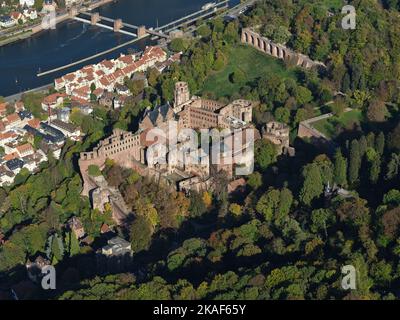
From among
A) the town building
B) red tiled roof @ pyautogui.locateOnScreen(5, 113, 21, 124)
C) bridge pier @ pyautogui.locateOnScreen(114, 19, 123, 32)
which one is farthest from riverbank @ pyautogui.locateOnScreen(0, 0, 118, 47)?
the town building

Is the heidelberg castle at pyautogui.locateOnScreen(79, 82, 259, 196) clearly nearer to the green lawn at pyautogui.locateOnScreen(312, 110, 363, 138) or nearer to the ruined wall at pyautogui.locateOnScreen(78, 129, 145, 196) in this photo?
the ruined wall at pyautogui.locateOnScreen(78, 129, 145, 196)

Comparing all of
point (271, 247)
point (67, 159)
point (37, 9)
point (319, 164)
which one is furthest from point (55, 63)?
point (271, 247)

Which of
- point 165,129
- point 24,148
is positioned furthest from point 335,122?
point 24,148

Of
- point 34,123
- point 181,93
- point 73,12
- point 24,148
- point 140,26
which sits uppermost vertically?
point 181,93

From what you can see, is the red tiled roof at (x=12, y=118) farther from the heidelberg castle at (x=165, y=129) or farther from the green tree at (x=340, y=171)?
the green tree at (x=340, y=171)

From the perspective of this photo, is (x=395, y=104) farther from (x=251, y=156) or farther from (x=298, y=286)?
(x=298, y=286)

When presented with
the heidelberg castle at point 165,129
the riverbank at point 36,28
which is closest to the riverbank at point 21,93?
the riverbank at point 36,28

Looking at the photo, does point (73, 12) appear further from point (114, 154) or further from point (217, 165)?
point (217, 165)
